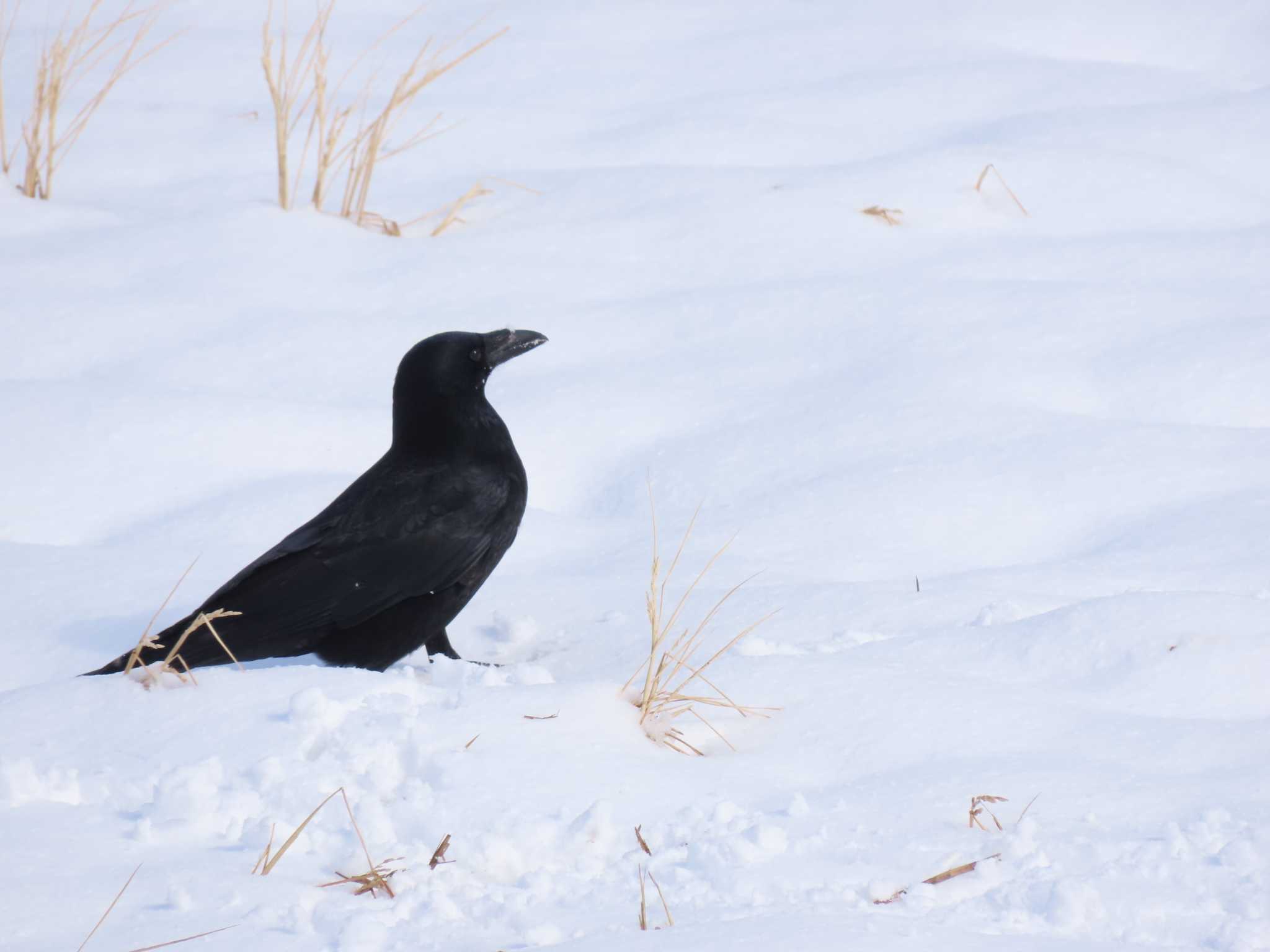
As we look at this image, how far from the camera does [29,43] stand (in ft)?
24.8

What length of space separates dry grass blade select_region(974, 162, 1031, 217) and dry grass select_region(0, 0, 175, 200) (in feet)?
11.9

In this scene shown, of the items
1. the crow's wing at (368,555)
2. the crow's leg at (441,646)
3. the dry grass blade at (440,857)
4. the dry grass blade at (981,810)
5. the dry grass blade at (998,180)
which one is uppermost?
the dry grass blade at (998,180)

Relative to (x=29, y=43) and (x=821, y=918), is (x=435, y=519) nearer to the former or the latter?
(x=821, y=918)

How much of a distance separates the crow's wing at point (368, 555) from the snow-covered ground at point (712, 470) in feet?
0.88

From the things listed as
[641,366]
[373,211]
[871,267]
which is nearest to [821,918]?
[641,366]

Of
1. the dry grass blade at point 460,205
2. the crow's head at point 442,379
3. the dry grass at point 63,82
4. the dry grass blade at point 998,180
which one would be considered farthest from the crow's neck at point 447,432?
the dry grass blade at point 998,180

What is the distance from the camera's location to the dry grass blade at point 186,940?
1683 mm

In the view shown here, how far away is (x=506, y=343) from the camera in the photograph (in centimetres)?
354

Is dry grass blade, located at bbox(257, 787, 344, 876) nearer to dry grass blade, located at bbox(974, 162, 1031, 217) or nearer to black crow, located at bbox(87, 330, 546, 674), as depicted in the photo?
black crow, located at bbox(87, 330, 546, 674)

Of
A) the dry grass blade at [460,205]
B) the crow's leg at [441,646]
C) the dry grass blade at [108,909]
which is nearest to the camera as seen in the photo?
the dry grass blade at [108,909]

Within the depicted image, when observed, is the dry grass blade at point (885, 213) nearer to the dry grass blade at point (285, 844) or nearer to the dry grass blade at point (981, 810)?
the dry grass blade at point (981, 810)

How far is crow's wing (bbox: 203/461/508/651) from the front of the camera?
3.09 m

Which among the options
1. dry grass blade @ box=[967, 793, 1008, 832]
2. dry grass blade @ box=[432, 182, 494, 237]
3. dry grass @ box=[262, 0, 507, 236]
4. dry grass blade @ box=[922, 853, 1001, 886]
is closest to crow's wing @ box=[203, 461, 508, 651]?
dry grass blade @ box=[967, 793, 1008, 832]

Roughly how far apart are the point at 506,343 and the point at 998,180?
328 cm
